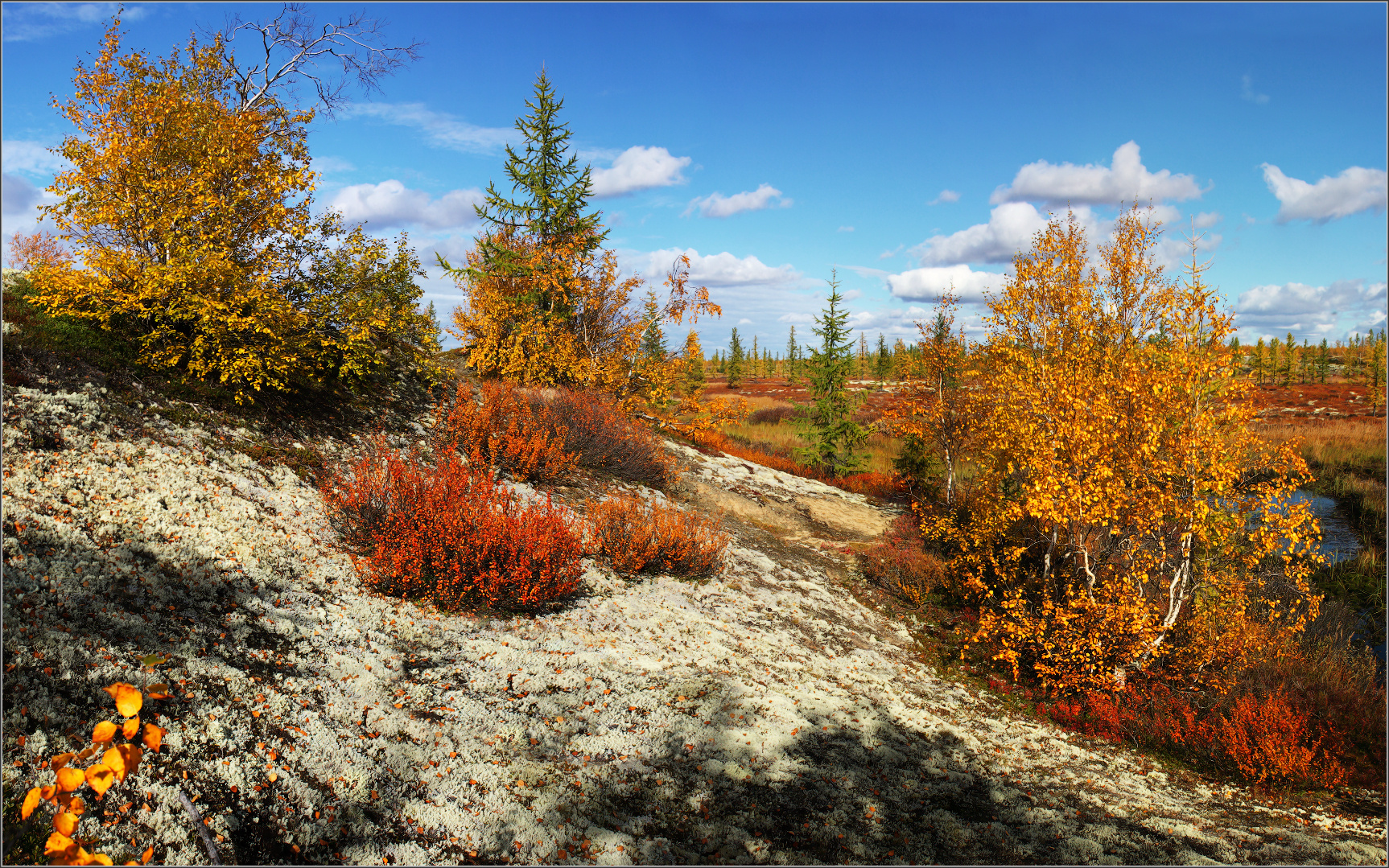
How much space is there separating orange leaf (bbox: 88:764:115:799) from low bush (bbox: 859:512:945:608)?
34.7ft

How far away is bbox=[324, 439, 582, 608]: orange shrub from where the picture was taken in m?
5.96

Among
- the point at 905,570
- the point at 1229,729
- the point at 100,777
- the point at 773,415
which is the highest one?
the point at 773,415

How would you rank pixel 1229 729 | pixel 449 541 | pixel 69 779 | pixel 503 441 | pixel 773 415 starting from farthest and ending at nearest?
pixel 773 415 < pixel 503 441 < pixel 1229 729 < pixel 449 541 < pixel 69 779

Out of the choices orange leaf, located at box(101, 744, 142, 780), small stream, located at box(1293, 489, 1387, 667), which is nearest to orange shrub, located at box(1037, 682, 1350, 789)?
orange leaf, located at box(101, 744, 142, 780)

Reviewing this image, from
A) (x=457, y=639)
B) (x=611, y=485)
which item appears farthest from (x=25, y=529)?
(x=611, y=485)

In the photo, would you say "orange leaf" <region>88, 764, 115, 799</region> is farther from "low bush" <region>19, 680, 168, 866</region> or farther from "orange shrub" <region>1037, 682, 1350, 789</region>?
"orange shrub" <region>1037, 682, 1350, 789</region>

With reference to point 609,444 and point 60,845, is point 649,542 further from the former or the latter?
point 60,845

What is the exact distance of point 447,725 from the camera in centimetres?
416

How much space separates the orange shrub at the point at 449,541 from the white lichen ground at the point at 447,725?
289mm

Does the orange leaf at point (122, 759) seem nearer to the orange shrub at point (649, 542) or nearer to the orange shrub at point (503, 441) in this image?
the orange shrub at point (649, 542)

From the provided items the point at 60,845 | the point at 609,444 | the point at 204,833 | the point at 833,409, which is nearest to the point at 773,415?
the point at 833,409

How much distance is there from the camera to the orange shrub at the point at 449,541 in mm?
5961

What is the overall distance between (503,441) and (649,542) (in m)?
3.71

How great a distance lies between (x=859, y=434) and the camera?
2316 cm
